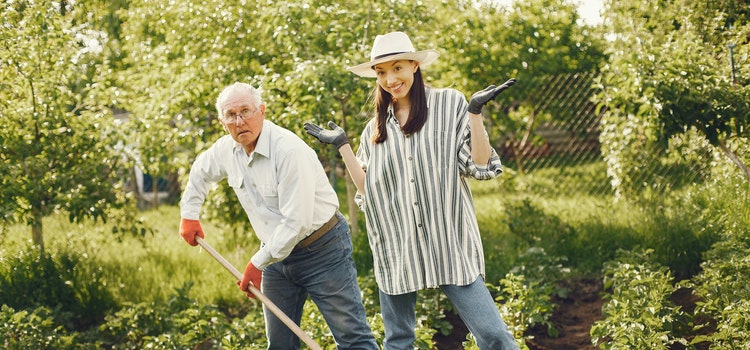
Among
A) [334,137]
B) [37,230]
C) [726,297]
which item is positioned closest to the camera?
[334,137]

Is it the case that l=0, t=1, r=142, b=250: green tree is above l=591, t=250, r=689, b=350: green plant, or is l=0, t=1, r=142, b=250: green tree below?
above

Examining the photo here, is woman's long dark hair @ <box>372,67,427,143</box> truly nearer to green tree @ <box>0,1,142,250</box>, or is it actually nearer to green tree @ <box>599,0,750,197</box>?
green tree @ <box>599,0,750,197</box>

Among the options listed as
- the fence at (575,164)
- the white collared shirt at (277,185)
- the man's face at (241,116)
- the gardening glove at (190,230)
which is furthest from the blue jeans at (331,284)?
the fence at (575,164)

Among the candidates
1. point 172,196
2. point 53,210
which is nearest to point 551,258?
point 53,210

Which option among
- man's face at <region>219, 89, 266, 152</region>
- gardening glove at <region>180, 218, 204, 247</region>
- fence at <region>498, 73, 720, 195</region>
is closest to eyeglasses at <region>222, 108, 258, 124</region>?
man's face at <region>219, 89, 266, 152</region>

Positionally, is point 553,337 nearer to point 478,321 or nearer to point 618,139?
point 478,321

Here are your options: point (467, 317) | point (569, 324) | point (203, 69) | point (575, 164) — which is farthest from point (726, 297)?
point (575, 164)

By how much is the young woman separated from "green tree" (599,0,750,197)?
111 inches

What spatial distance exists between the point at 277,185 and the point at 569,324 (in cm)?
256

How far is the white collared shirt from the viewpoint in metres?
3.34

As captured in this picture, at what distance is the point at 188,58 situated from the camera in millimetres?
6730

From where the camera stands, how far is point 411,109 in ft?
10.6

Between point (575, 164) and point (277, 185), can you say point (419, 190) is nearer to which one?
point (277, 185)

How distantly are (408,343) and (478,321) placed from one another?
346mm
